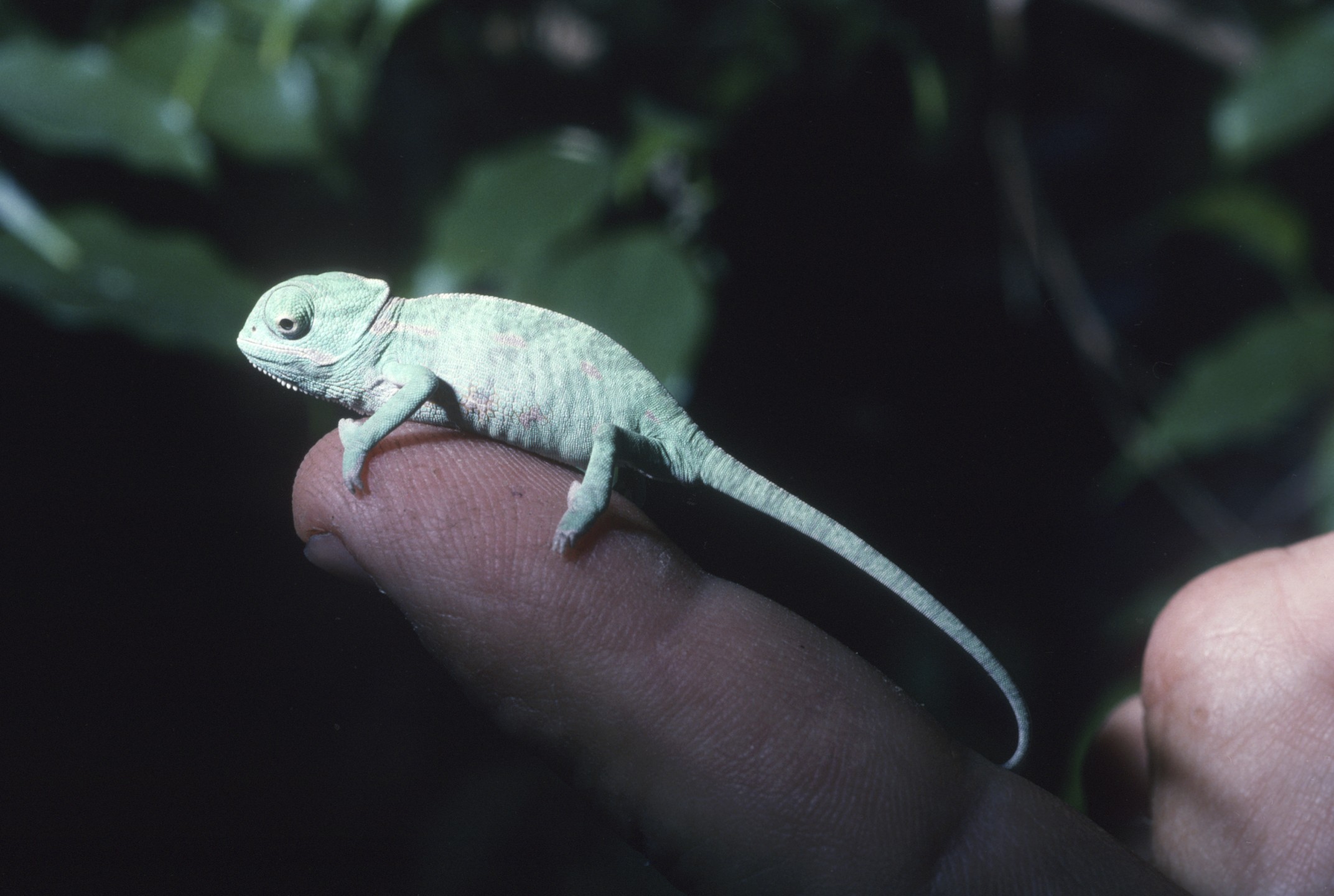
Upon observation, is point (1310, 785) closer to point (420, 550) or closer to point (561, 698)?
point (561, 698)

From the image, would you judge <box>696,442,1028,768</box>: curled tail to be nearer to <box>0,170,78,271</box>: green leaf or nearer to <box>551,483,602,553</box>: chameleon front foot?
<box>551,483,602,553</box>: chameleon front foot

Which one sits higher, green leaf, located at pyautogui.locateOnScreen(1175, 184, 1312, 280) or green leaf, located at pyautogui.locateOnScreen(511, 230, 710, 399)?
green leaf, located at pyautogui.locateOnScreen(1175, 184, 1312, 280)

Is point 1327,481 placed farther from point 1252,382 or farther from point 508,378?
point 508,378

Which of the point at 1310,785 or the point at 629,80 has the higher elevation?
the point at 629,80

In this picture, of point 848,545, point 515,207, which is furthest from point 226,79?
point 848,545

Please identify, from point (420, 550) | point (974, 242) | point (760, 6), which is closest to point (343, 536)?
point (420, 550)

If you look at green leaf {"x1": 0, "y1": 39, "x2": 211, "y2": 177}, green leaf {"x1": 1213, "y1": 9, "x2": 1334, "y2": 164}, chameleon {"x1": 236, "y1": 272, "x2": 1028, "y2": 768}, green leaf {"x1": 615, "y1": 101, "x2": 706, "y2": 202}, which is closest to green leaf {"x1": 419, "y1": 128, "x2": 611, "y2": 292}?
green leaf {"x1": 615, "y1": 101, "x2": 706, "y2": 202}
